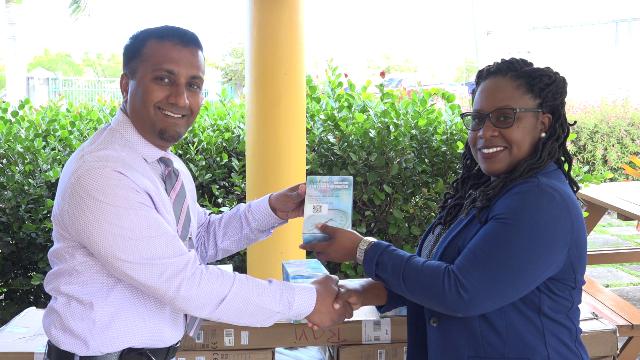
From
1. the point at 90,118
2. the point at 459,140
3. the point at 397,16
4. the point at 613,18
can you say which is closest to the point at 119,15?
the point at 397,16

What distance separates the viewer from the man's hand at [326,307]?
2339mm

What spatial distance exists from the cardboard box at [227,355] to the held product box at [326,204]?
647 millimetres

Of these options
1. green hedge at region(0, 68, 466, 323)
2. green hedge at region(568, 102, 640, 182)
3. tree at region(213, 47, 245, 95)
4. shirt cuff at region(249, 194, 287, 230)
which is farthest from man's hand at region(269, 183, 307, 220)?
tree at region(213, 47, 245, 95)

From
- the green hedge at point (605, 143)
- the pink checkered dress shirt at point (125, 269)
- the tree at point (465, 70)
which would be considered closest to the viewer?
the pink checkered dress shirt at point (125, 269)

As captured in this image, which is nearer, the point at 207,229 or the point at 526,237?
the point at 526,237

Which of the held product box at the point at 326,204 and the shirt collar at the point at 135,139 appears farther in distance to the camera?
the held product box at the point at 326,204

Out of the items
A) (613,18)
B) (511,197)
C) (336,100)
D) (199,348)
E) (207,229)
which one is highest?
(613,18)

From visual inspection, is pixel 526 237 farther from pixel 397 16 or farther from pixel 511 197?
pixel 397 16

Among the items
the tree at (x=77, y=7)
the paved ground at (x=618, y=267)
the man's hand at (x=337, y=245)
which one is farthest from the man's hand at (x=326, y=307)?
the tree at (x=77, y=7)

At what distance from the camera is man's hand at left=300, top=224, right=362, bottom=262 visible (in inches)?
97.0

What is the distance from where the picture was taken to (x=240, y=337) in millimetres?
2883

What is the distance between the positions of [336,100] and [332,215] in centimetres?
230

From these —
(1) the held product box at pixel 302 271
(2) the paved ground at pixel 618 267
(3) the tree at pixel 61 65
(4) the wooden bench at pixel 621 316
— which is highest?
(3) the tree at pixel 61 65

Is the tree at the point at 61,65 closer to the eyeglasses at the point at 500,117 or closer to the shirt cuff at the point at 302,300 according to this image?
the shirt cuff at the point at 302,300
